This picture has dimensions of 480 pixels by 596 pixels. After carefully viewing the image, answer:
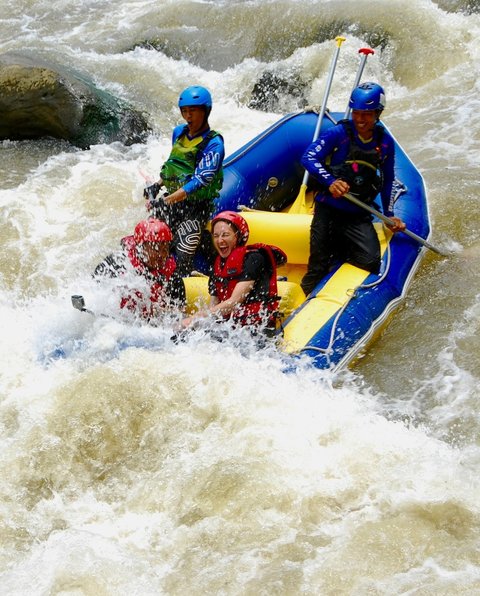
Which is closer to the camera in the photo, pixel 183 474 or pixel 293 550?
pixel 293 550

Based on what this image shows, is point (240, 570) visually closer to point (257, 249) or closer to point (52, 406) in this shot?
point (52, 406)

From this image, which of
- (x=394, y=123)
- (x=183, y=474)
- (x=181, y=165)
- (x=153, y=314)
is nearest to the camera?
(x=183, y=474)

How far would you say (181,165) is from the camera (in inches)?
215

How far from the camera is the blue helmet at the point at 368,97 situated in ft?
16.1

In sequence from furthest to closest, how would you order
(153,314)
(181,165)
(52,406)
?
1. (181,165)
2. (153,314)
3. (52,406)

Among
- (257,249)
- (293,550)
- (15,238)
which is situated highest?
(257,249)

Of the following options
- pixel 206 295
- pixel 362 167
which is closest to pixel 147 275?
pixel 206 295

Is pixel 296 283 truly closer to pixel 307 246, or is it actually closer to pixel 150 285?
pixel 307 246

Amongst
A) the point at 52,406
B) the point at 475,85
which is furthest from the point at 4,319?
the point at 475,85

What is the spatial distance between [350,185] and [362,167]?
0.15m

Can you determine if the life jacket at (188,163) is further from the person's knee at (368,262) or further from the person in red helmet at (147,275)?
the person's knee at (368,262)

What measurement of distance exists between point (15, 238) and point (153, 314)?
2733mm

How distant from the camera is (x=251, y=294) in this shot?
4.84 metres

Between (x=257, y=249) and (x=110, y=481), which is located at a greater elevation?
(x=257, y=249)
